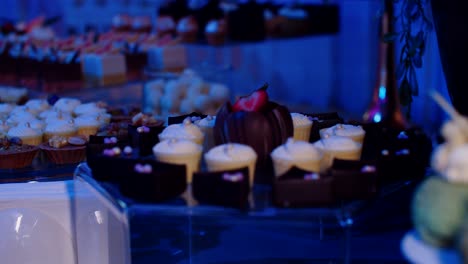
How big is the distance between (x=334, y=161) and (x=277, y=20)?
12.0ft

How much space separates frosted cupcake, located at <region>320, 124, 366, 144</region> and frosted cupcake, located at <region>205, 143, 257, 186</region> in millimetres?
278

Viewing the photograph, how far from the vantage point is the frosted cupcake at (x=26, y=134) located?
7.27ft

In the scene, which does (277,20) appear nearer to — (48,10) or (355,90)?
(355,90)

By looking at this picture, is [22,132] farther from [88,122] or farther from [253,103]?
[253,103]

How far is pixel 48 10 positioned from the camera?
7.15m

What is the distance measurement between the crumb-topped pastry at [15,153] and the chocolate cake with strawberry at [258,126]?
30.0 inches

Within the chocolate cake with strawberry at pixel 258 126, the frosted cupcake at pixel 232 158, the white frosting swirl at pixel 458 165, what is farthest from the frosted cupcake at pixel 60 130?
the white frosting swirl at pixel 458 165

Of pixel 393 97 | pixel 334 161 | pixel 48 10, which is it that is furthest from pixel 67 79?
pixel 48 10

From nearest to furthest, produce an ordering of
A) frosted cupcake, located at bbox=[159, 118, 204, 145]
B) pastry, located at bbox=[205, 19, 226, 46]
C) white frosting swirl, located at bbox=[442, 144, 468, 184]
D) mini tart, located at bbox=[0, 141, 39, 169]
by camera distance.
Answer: white frosting swirl, located at bbox=[442, 144, 468, 184] → frosted cupcake, located at bbox=[159, 118, 204, 145] → mini tart, located at bbox=[0, 141, 39, 169] → pastry, located at bbox=[205, 19, 226, 46]

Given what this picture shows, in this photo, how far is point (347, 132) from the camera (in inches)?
66.6

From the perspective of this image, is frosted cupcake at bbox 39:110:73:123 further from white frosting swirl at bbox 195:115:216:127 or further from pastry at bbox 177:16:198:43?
pastry at bbox 177:16:198:43

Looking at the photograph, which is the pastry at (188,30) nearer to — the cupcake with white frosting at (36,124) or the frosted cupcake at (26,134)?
the cupcake with white frosting at (36,124)

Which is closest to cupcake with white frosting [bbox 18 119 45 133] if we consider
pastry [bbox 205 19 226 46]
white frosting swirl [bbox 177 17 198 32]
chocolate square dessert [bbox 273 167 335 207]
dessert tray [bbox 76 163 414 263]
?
dessert tray [bbox 76 163 414 263]

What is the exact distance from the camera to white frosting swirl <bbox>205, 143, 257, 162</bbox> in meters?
1.48
